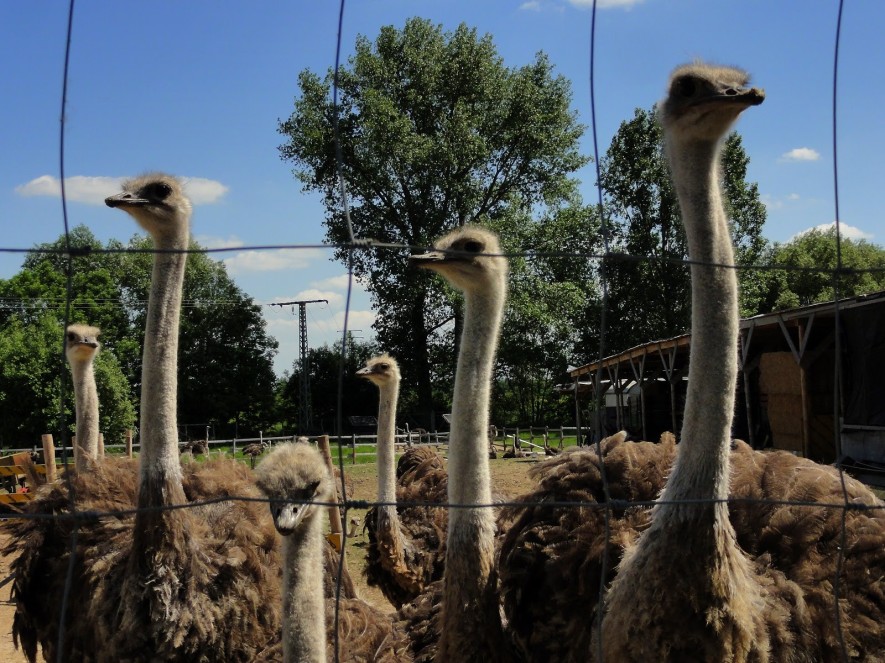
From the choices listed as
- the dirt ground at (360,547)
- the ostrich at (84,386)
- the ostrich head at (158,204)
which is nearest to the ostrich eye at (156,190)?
the ostrich head at (158,204)

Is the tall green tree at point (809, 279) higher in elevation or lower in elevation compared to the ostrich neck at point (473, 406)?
higher

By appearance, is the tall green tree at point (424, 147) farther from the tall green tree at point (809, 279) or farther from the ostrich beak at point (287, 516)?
the ostrich beak at point (287, 516)

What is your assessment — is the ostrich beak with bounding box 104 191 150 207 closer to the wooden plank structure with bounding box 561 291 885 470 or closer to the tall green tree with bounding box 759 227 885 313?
the wooden plank structure with bounding box 561 291 885 470

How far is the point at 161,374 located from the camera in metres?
4.10

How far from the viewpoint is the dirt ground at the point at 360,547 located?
7.02 m

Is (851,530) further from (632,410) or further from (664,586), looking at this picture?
(632,410)

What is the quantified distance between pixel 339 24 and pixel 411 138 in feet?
57.2

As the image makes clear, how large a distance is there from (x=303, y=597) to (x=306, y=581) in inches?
2.3

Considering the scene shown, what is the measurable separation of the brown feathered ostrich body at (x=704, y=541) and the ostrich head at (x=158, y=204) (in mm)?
2270

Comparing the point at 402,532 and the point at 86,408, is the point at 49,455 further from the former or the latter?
the point at 402,532

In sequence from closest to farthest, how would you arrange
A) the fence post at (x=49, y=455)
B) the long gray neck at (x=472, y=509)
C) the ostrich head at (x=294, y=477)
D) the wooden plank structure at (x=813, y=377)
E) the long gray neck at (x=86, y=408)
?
the long gray neck at (x=472, y=509) → the ostrich head at (x=294, y=477) → the long gray neck at (x=86, y=408) → the fence post at (x=49, y=455) → the wooden plank structure at (x=813, y=377)

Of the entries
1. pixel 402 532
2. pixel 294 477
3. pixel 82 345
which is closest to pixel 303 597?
pixel 294 477

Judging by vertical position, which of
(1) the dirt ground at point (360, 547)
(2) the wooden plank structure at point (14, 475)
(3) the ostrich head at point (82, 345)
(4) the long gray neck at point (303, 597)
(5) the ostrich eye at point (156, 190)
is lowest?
(1) the dirt ground at point (360, 547)

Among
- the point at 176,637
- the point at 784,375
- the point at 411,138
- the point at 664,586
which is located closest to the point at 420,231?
the point at 411,138
